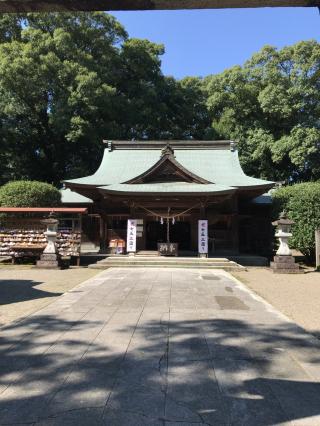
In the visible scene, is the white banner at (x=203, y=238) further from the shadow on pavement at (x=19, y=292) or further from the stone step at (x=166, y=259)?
the shadow on pavement at (x=19, y=292)

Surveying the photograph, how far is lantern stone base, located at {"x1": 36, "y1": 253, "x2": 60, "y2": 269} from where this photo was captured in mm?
15469

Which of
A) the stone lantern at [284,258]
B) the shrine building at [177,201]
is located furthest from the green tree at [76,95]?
the stone lantern at [284,258]

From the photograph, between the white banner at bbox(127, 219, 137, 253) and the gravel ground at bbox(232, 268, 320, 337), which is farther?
the white banner at bbox(127, 219, 137, 253)

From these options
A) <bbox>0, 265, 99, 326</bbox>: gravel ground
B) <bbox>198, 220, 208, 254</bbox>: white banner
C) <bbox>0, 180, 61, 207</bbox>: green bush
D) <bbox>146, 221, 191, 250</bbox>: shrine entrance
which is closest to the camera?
<bbox>0, 265, 99, 326</bbox>: gravel ground

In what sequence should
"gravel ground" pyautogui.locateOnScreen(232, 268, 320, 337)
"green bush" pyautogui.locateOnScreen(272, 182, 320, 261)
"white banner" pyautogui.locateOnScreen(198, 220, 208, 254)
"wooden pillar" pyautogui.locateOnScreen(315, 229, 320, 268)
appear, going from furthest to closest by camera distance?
"white banner" pyautogui.locateOnScreen(198, 220, 208, 254) < "green bush" pyautogui.locateOnScreen(272, 182, 320, 261) < "wooden pillar" pyautogui.locateOnScreen(315, 229, 320, 268) < "gravel ground" pyautogui.locateOnScreen(232, 268, 320, 337)

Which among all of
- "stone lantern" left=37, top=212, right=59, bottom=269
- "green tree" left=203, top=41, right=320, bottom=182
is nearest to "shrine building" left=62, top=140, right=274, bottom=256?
"stone lantern" left=37, top=212, right=59, bottom=269

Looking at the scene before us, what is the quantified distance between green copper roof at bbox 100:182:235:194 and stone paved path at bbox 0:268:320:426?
1082 centimetres

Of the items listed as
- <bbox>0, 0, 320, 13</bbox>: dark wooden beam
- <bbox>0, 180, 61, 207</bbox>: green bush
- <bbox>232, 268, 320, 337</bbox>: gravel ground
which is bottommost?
<bbox>232, 268, 320, 337</bbox>: gravel ground

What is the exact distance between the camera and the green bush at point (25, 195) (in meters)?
19.0

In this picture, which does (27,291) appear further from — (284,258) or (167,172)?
(167,172)

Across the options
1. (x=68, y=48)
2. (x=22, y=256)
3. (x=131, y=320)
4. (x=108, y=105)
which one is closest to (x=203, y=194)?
(x=22, y=256)

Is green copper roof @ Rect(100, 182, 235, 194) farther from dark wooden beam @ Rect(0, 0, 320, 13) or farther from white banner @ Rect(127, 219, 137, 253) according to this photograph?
dark wooden beam @ Rect(0, 0, 320, 13)

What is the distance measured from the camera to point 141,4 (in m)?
2.95

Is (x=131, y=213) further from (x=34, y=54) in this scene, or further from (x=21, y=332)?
(x=34, y=54)
